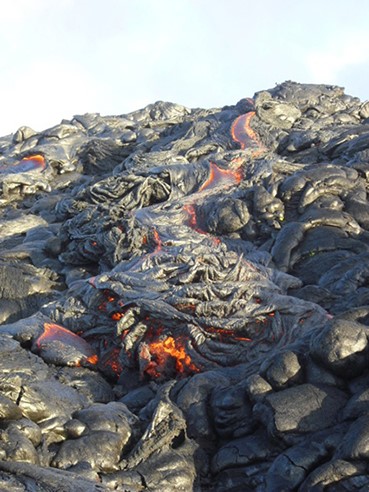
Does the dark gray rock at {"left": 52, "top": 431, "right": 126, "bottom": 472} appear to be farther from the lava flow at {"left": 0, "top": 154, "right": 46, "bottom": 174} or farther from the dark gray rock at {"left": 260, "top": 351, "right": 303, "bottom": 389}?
the lava flow at {"left": 0, "top": 154, "right": 46, "bottom": 174}

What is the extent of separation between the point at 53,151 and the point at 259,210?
1158 centimetres

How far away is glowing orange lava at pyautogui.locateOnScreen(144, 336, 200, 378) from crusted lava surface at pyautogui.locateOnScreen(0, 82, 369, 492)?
0.02m

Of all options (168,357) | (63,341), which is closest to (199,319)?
(168,357)

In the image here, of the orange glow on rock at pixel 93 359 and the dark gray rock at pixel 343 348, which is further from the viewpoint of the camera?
the orange glow on rock at pixel 93 359

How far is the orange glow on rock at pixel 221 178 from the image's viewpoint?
17.1 metres

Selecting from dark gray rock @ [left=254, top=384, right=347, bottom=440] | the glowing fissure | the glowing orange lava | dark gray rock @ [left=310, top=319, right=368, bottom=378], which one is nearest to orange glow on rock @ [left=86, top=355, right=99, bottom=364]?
the glowing fissure

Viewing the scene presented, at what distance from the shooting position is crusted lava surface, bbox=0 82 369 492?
329 inches

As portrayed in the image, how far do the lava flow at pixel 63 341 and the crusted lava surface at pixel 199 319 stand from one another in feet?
0.17

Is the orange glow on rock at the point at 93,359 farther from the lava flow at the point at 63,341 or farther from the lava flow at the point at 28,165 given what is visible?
the lava flow at the point at 28,165

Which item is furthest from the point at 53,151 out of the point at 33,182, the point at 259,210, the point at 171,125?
the point at 259,210

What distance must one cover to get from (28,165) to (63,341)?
13501mm

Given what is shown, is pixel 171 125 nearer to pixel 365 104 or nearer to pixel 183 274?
pixel 365 104

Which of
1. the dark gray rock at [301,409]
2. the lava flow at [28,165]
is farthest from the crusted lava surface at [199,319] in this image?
the lava flow at [28,165]

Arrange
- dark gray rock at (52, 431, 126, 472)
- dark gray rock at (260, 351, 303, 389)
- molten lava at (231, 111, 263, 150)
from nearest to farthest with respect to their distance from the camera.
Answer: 1. dark gray rock at (52, 431, 126, 472)
2. dark gray rock at (260, 351, 303, 389)
3. molten lava at (231, 111, 263, 150)
